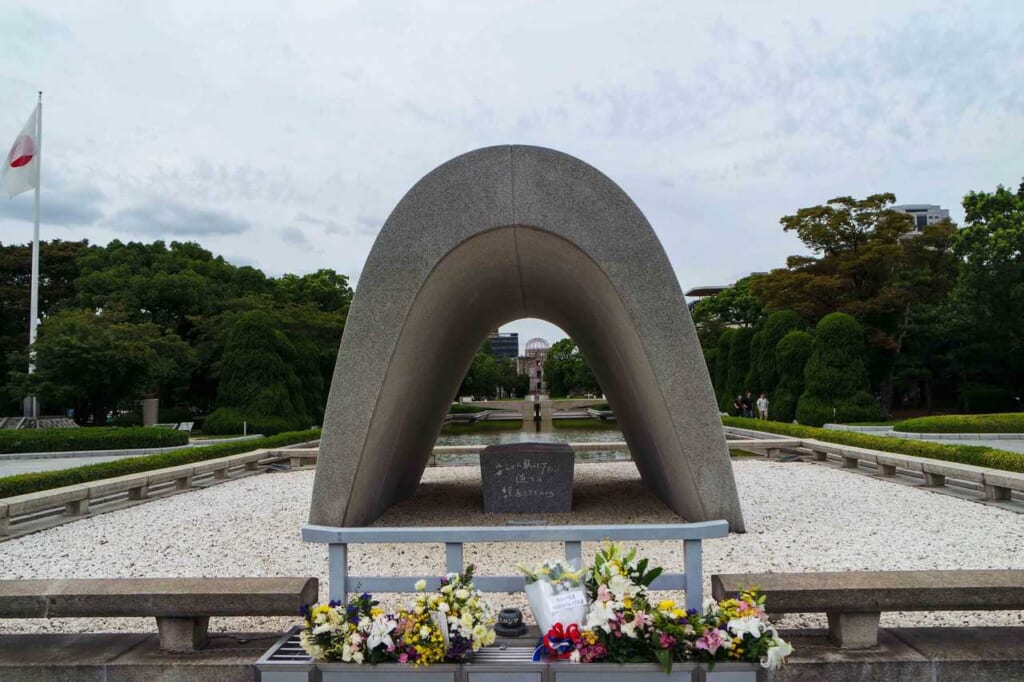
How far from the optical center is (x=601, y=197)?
21.7 feet

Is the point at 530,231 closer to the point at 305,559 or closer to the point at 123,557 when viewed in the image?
the point at 305,559

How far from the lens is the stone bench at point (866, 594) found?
11.1 ft

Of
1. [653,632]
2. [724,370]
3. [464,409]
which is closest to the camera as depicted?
[653,632]

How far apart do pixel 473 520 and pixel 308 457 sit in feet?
28.9

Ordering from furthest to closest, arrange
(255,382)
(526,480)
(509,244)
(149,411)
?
(149,411) < (255,382) < (526,480) < (509,244)

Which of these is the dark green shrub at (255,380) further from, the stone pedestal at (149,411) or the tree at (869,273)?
the tree at (869,273)

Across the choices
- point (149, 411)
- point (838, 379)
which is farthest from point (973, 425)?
point (149, 411)

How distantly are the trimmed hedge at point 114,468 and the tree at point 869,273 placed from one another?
84.7ft

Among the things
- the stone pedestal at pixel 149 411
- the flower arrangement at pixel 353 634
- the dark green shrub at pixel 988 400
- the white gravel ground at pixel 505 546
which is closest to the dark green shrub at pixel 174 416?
the stone pedestal at pixel 149 411

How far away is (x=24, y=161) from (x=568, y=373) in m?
52.2

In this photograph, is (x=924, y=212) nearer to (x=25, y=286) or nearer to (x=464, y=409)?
(x=464, y=409)

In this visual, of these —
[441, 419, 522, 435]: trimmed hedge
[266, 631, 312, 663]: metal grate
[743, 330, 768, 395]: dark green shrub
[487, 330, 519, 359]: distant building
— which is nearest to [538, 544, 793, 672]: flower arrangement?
[266, 631, 312, 663]: metal grate

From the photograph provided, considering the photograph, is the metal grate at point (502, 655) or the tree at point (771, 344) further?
the tree at point (771, 344)

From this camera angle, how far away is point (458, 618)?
3117 millimetres
